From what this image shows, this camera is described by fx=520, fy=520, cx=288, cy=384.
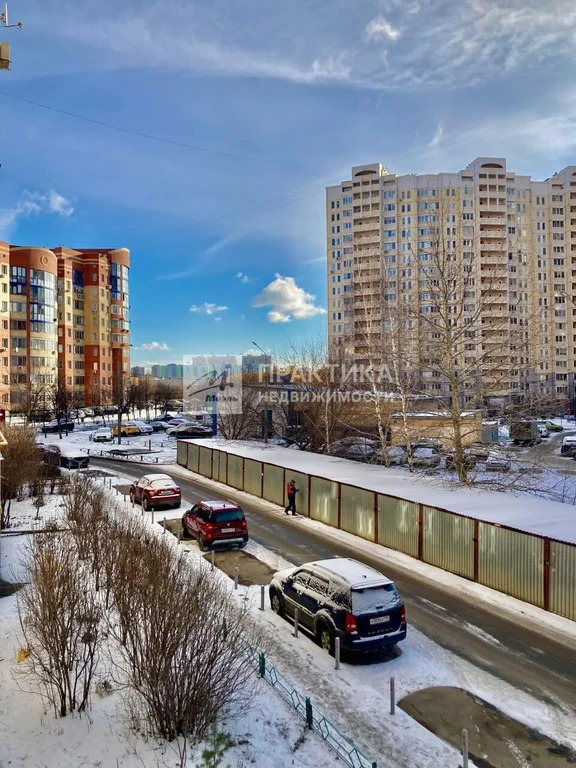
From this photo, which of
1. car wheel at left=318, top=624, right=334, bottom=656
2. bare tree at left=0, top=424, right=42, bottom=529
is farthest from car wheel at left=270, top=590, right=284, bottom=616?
bare tree at left=0, top=424, right=42, bottom=529

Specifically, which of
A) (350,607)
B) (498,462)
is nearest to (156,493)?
(350,607)

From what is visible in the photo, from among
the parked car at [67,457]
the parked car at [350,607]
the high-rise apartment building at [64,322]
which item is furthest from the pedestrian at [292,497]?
the high-rise apartment building at [64,322]

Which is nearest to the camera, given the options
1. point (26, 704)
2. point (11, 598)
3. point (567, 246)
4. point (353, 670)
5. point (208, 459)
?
point (26, 704)

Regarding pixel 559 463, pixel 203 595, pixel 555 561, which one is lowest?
pixel 559 463

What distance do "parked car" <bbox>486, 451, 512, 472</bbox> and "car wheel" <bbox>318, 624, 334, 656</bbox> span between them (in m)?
14.2

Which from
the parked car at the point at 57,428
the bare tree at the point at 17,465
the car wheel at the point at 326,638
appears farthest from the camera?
the parked car at the point at 57,428

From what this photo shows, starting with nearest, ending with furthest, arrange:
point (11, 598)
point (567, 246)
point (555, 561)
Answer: point (555, 561), point (11, 598), point (567, 246)

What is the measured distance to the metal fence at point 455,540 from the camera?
1166cm

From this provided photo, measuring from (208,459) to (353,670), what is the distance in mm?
23459

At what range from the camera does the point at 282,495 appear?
77.3 ft

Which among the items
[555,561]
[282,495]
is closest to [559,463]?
[282,495]

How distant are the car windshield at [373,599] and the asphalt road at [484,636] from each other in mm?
1668

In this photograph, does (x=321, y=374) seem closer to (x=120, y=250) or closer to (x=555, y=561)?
(x=555, y=561)

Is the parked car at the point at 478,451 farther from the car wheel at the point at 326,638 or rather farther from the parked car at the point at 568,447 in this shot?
the parked car at the point at 568,447
